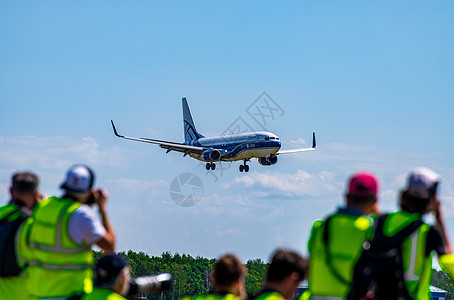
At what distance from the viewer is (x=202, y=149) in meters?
87.5

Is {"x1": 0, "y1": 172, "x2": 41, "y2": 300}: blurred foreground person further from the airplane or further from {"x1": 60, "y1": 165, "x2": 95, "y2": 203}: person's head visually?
the airplane

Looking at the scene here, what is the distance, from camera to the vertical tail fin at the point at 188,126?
4245 inches

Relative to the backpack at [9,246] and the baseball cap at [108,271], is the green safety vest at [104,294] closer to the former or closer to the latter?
the baseball cap at [108,271]

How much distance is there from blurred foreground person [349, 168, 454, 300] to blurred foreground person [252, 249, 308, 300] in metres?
1.45

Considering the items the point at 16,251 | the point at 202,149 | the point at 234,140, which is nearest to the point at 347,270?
the point at 16,251

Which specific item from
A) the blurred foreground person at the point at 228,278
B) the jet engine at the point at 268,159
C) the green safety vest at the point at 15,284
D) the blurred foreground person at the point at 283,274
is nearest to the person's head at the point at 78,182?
the green safety vest at the point at 15,284

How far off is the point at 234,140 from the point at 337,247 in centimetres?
7316

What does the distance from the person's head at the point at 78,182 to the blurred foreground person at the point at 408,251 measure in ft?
9.51

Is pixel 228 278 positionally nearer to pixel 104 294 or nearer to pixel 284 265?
pixel 284 265

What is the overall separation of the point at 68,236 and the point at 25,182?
1.21 m

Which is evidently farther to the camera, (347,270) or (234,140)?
(234,140)

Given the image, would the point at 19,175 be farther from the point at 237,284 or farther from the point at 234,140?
the point at 234,140

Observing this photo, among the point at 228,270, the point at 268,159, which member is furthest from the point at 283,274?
the point at 268,159

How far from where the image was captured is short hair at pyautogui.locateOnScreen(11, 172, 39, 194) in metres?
10.1
